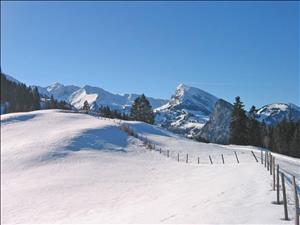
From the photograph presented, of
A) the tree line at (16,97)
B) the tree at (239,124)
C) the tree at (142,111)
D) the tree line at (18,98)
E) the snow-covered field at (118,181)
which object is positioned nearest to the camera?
the snow-covered field at (118,181)

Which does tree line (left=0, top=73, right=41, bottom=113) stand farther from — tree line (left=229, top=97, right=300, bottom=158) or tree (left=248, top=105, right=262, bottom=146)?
tree (left=248, top=105, right=262, bottom=146)

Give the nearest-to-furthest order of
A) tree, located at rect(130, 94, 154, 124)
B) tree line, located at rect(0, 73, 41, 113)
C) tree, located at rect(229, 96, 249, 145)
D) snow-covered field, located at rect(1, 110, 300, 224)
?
snow-covered field, located at rect(1, 110, 300, 224), tree, located at rect(229, 96, 249, 145), tree, located at rect(130, 94, 154, 124), tree line, located at rect(0, 73, 41, 113)

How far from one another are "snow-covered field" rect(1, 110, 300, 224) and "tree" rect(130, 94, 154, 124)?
46143mm

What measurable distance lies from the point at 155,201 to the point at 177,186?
213 inches

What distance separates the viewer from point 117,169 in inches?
1572

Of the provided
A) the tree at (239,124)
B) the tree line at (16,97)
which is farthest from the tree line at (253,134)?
the tree line at (16,97)

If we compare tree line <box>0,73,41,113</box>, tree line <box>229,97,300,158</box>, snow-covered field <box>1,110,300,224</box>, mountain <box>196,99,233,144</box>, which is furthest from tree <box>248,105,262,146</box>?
tree line <box>0,73,41,113</box>

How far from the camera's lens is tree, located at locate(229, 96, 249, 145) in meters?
78.4

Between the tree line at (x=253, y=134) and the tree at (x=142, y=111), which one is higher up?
the tree at (x=142, y=111)

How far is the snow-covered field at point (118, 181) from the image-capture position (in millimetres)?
19859

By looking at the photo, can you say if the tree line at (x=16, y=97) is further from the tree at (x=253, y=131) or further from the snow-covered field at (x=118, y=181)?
the tree at (x=253, y=131)

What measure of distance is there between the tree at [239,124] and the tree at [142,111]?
35.0 meters

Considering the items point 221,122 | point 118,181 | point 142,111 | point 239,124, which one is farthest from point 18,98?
point 118,181

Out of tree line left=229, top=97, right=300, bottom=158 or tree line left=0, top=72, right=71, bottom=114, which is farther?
tree line left=0, top=72, right=71, bottom=114
